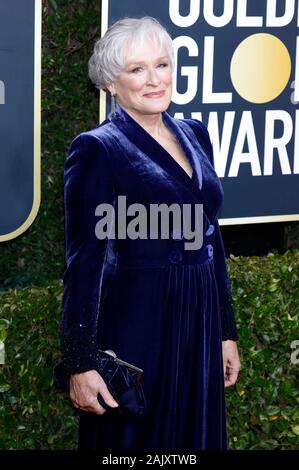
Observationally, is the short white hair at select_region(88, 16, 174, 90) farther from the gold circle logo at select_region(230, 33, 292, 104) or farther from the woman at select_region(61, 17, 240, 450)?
the gold circle logo at select_region(230, 33, 292, 104)

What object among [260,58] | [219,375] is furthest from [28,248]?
[219,375]

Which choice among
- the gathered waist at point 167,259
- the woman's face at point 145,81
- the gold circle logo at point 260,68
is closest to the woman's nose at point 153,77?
the woman's face at point 145,81

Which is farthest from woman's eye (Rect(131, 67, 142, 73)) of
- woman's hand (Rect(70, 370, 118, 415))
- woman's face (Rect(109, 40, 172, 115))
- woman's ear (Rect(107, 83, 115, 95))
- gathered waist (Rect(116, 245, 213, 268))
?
woman's hand (Rect(70, 370, 118, 415))

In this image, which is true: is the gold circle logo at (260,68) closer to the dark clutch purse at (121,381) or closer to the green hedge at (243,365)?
the green hedge at (243,365)

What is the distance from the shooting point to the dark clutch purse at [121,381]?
3.59m

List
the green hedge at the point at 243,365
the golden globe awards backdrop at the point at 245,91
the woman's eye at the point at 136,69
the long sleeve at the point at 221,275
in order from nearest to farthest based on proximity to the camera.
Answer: the woman's eye at the point at 136,69 → the long sleeve at the point at 221,275 → the green hedge at the point at 243,365 → the golden globe awards backdrop at the point at 245,91

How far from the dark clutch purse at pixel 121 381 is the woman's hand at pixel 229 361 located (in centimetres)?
51

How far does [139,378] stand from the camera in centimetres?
361

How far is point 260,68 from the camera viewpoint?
16.6 ft

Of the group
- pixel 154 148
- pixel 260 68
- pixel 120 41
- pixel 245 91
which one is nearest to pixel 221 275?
pixel 154 148

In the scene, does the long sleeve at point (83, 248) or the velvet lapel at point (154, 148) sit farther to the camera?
the velvet lapel at point (154, 148)

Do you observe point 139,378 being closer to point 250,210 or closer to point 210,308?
point 210,308

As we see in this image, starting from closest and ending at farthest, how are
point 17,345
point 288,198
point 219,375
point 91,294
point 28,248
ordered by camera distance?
point 91,294 < point 219,375 < point 17,345 < point 288,198 < point 28,248
